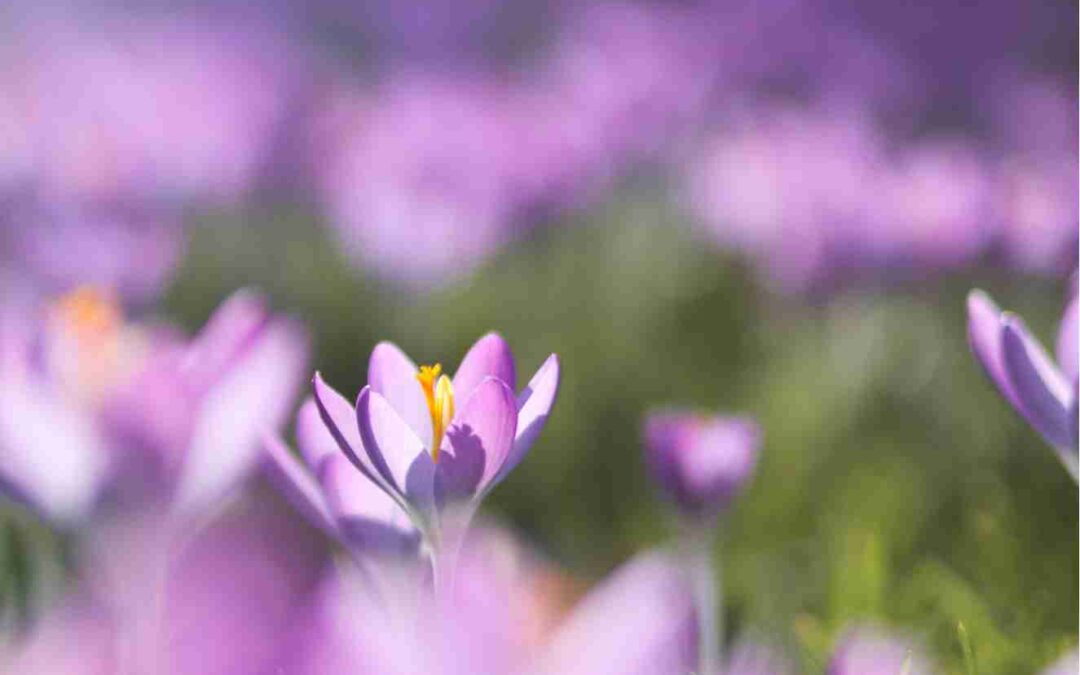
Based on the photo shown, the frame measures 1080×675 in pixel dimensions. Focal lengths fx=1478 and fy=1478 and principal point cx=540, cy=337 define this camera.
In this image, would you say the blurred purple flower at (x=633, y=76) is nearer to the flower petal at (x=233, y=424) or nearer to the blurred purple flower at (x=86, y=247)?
the blurred purple flower at (x=86, y=247)

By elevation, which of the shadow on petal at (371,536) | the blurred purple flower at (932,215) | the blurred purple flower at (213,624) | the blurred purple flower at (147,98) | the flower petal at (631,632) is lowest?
the blurred purple flower at (932,215)

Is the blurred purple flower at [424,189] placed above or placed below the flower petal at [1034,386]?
below

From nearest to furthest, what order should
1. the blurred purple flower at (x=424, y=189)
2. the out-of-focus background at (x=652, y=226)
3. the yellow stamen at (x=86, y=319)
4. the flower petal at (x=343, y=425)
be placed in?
the flower petal at (x=343, y=425), the yellow stamen at (x=86, y=319), the out-of-focus background at (x=652, y=226), the blurred purple flower at (x=424, y=189)

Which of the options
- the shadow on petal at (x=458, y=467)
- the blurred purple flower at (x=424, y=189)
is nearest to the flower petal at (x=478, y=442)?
the shadow on petal at (x=458, y=467)

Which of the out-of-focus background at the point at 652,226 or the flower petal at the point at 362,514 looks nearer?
the flower petal at the point at 362,514

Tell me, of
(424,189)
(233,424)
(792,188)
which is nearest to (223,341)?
(233,424)

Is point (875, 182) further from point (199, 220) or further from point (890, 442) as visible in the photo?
point (199, 220)

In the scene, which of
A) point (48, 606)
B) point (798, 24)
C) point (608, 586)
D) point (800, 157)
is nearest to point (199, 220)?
point (800, 157)

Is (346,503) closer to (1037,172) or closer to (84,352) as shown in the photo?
(84,352)
